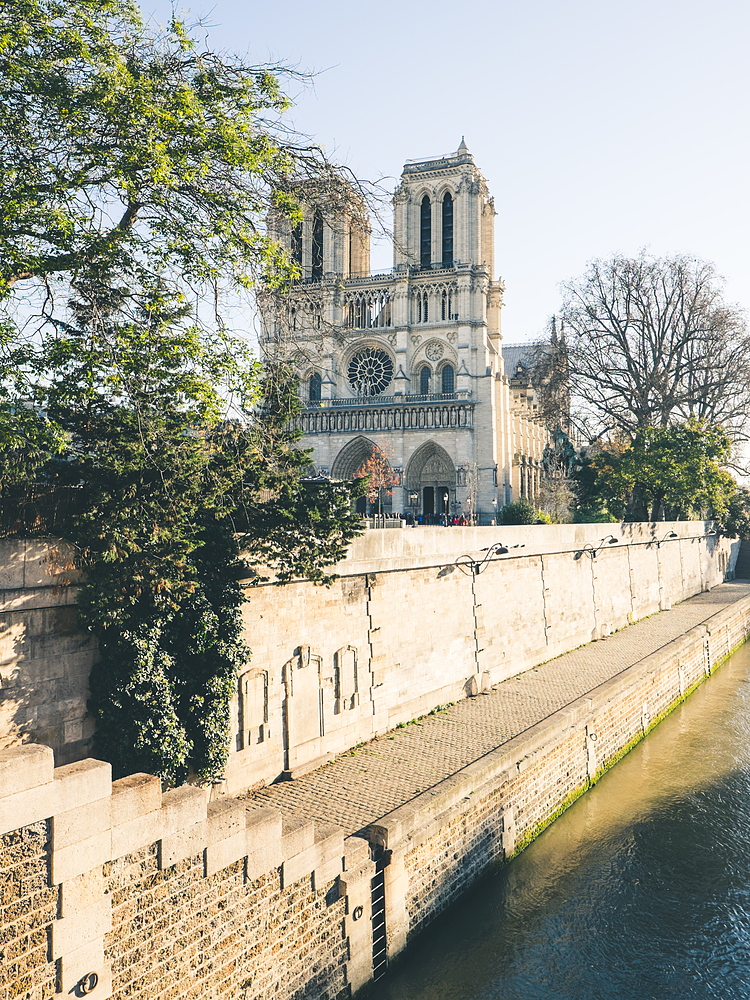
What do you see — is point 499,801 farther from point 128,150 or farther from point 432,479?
point 432,479

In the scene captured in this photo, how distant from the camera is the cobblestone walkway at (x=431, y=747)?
29.0 feet

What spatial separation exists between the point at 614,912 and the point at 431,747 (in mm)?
3288

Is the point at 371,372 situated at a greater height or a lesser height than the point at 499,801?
greater

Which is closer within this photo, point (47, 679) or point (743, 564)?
point (47, 679)

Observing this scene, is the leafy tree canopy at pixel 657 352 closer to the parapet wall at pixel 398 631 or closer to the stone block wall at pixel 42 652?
the parapet wall at pixel 398 631

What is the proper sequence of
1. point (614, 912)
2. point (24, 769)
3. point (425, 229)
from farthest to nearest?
point (425, 229) → point (614, 912) → point (24, 769)

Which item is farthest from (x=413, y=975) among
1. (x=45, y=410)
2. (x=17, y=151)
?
(x=17, y=151)

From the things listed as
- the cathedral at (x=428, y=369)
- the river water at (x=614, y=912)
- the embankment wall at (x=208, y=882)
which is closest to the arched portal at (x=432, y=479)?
the cathedral at (x=428, y=369)

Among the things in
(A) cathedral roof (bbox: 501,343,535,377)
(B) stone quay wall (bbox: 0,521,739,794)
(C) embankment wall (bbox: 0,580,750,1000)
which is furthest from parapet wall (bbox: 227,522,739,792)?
(A) cathedral roof (bbox: 501,343,535,377)

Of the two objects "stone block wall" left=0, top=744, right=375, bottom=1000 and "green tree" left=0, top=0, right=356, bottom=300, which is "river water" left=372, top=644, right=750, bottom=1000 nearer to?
"stone block wall" left=0, top=744, right=375, bottom=1000

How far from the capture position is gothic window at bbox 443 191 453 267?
44000 millimetres

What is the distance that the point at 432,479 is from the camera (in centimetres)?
4291

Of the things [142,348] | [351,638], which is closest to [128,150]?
[142,348]

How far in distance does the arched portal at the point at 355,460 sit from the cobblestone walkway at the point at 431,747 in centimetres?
2497
